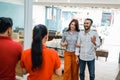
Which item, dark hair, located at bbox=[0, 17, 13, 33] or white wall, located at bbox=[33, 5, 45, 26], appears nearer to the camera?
dark hair, located at bbox=[0, 17, 13, 33]

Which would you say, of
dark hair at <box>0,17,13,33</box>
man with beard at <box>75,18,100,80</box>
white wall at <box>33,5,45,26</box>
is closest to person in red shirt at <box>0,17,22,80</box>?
dark hair at <box>0,17,13,33</box>

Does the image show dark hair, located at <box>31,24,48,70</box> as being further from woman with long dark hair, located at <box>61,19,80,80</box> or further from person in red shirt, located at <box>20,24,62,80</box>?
woman with long dark hair, located at <box>61,19,80,80</box>

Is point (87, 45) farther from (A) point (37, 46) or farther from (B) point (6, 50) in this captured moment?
(B) point (6, 50)

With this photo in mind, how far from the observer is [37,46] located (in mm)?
1820

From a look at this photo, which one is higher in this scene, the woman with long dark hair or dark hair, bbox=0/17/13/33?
dark hair, bbox=0/17/13/33

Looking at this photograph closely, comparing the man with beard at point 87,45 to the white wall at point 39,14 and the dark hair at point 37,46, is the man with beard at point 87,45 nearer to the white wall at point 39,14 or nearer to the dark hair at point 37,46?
the dark hair at point 37,46

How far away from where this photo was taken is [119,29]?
12.4 meters

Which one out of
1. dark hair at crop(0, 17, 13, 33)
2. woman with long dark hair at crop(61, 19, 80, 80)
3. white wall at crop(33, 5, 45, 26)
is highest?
white wall at crop(33, 5, 45, 26)

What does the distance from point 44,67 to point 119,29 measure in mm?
11275

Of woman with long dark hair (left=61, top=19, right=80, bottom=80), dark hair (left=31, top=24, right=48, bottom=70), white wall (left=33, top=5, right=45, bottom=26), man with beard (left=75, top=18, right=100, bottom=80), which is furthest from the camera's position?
white wall (left=33, top=5, right=45, bottom=26)

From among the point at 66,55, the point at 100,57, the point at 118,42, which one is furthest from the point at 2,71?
the point at 118,42

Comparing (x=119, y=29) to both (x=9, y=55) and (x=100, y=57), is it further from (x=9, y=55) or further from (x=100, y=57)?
(x=9, y=55)

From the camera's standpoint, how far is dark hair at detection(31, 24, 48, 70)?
70.7 inches

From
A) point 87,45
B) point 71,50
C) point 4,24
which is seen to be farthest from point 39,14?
point 4,24
